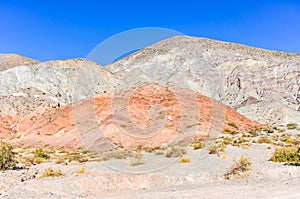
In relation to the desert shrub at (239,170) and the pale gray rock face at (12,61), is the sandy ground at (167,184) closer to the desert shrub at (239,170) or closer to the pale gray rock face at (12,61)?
the desert shrub at (239,170)

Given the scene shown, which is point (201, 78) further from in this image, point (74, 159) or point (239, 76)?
point (74, 159)

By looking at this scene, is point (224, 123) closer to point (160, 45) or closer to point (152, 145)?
point (152, 145)

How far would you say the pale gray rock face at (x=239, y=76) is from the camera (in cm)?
6512

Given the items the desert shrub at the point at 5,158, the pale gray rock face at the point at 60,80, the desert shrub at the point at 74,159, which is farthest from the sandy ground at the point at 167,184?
the pale gray rock face at the point at 60,80

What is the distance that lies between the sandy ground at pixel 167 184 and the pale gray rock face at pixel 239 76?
1697 inches

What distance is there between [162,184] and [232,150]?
11.4 meters

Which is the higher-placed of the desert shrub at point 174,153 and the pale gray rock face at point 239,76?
the pale gray rock face at point 239,76

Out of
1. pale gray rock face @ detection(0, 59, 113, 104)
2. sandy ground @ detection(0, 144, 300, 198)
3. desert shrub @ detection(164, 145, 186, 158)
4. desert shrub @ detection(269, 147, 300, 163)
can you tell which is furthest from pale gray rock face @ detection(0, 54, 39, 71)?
sandy ground @ detection(0, 144, 300, 198)

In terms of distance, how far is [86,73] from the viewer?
83625 millimetres

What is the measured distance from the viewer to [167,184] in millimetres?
14898

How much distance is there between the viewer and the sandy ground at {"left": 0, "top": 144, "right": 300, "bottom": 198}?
1248cm

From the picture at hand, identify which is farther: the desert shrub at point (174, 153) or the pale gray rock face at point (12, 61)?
the pale gray rock face at point (12, 61)

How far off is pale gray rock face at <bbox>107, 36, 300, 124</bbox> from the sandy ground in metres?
43.1

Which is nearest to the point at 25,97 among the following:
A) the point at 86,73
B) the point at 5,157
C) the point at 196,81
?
Result: the point at 86,73
